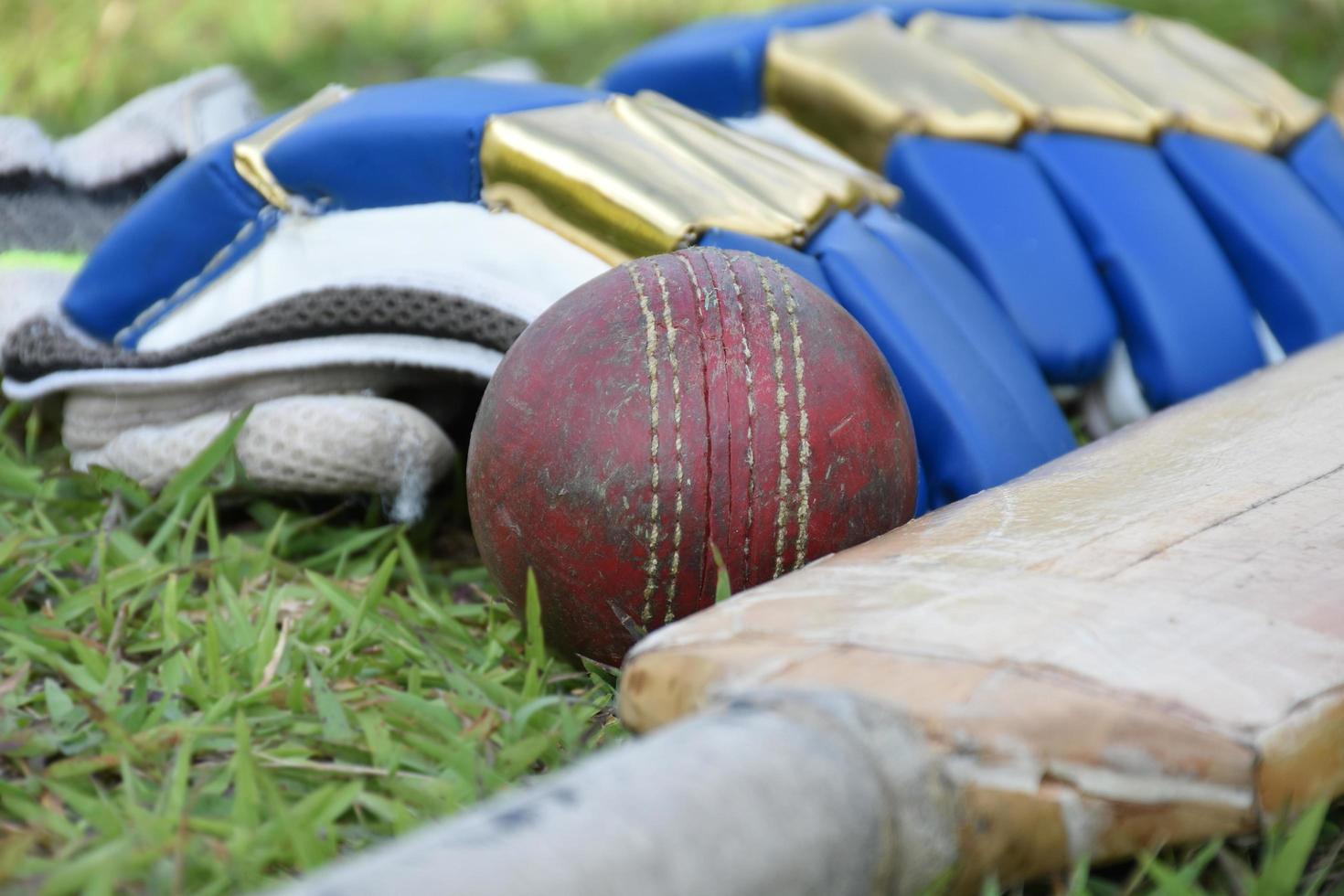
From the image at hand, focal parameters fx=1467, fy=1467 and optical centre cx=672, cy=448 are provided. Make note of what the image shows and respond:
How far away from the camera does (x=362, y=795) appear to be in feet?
4.46

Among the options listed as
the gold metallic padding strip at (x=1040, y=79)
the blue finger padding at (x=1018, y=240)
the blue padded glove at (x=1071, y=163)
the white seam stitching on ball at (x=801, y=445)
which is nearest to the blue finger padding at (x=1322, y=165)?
the blue padded glove at (x=1071, y=163)

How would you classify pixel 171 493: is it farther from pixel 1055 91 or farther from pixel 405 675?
pixel 1055 91

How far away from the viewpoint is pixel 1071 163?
2422 millimetres

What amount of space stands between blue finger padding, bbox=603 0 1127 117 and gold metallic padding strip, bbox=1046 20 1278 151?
1.17 ft

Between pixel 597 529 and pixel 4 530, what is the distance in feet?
3.19

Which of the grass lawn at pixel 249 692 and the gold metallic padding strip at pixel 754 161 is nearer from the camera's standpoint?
the grass lawn at pixel 249 692

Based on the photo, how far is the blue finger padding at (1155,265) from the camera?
228cm

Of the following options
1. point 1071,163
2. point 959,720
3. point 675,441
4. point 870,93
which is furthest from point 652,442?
point 1071,163

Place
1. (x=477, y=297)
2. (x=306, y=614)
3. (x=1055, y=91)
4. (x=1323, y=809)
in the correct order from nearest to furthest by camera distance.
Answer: (x=1323, y=809) → (x=306, y=614) → (x=477, y=297) → (x=1055, y=91)

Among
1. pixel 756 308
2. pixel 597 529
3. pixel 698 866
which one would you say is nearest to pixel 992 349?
pixel 756 308

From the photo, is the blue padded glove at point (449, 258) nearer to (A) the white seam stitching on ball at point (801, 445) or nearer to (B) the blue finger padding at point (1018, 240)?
(B) the blue finger padding at point (1018, 240)

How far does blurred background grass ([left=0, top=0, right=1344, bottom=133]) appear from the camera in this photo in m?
3.89

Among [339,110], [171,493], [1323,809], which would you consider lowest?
[1323,809]

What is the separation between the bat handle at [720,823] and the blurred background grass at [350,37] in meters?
3.21
